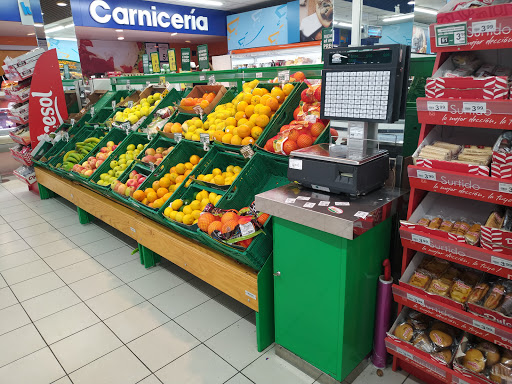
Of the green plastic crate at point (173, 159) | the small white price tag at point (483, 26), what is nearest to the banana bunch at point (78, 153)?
the green plastic crate at point (173, 159)

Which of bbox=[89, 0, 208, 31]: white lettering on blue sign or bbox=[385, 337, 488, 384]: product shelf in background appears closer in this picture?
bbox=[385, 337, 488, 384]: product shelf in background

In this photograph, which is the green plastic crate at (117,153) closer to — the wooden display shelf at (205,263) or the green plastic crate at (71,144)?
the wooden display shelf at (205,263)

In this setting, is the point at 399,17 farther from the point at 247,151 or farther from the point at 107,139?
the point at 107,139

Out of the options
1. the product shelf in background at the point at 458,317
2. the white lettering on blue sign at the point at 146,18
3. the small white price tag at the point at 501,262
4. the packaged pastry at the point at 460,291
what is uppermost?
the white lettering on blue sign at the point at 146,18

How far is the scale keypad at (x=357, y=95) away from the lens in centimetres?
201

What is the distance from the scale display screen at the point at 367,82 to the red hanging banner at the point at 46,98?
5.43 meters

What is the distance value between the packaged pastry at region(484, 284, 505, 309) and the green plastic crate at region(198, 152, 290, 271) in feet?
4.05

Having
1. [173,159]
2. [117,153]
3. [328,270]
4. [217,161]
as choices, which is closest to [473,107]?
[328,270]

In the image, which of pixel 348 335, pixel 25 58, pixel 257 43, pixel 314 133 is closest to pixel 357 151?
pixel 314 133

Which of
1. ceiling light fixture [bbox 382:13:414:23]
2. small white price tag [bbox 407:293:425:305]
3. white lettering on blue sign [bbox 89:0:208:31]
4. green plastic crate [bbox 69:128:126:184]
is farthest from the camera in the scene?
white lettering on blue sign [bbox 89:0:208:31]

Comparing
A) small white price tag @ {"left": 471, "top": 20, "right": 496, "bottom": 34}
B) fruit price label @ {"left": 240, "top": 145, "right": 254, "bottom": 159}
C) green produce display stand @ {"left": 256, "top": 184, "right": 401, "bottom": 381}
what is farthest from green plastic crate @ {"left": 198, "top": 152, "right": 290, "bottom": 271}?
small white price tag @ {"left": 471, "top": 20, "right": 496, "bottom": 34}

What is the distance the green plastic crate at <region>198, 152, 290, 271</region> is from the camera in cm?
237

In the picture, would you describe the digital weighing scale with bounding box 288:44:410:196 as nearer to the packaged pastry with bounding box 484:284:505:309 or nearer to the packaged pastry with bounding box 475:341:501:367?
the packaged pastry with bounding box 484:284:505:309

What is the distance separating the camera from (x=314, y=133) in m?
2.67
